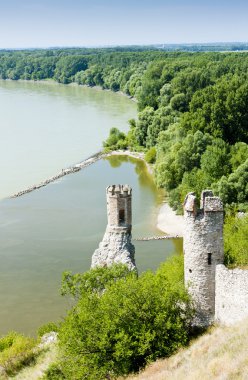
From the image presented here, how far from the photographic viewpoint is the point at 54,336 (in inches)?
1025

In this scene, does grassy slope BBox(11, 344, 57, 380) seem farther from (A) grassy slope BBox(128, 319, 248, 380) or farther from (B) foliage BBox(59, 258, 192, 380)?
(A) grassy slope BBox(128, 319, 248, 380)

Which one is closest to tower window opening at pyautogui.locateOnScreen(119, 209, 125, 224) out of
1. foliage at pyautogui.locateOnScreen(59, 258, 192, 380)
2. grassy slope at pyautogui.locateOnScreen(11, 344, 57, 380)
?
foliage at pyautogui.locateOnScreen(59, 258, 192, 380)

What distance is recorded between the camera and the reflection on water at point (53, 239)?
31953 millimetres

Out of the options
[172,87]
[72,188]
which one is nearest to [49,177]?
[72,188]

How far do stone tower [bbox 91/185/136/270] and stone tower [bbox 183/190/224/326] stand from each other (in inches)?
176

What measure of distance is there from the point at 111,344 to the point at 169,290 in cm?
307

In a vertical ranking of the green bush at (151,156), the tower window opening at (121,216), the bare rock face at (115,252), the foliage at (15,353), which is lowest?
the foliage at (15,353)

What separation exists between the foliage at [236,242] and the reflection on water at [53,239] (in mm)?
7484

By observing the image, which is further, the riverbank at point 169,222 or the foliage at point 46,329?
the riverbank at point 169,222

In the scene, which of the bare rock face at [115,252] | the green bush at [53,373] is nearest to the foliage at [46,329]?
the bare rock face at [115,252]

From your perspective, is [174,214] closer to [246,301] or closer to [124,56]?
[246,301]

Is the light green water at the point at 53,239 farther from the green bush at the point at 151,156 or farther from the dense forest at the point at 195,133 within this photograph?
the dense forest at the point at 195,133

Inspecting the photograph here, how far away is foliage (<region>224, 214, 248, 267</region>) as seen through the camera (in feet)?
71.5

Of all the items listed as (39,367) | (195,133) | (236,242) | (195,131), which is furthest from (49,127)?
(39,367)
